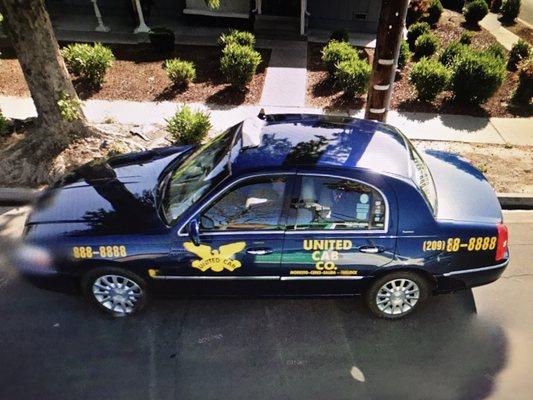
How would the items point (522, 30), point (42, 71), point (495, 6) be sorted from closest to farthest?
point (42, 71) < point (522, 30) < point (495, 6)

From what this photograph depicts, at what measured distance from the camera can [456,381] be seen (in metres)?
4.39

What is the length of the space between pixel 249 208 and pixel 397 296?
1.82 m

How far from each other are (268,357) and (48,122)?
5.30 metres

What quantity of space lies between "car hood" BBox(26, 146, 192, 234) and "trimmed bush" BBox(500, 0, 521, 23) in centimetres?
1535

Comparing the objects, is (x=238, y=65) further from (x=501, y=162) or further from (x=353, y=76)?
(x=501, y=162)

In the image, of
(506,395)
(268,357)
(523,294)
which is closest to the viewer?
(506,395)

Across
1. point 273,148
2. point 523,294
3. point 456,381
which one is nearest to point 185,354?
point 273,148

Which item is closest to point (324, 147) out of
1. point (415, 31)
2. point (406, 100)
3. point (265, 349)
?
point (265, 349)

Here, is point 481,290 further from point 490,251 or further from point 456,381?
point 456,381

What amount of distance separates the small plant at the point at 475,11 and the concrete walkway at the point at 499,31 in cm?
53

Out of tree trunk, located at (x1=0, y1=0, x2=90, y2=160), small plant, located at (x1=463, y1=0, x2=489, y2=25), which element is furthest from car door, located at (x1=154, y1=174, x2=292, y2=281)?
small plant, located at (x1=463, y1=0, x2=489, y2=25)

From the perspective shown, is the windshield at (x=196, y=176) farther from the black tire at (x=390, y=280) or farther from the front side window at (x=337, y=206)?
the black tire at (x=390, y=280)

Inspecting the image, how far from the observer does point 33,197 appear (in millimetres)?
6844

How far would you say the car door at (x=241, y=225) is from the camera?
4398 mm
